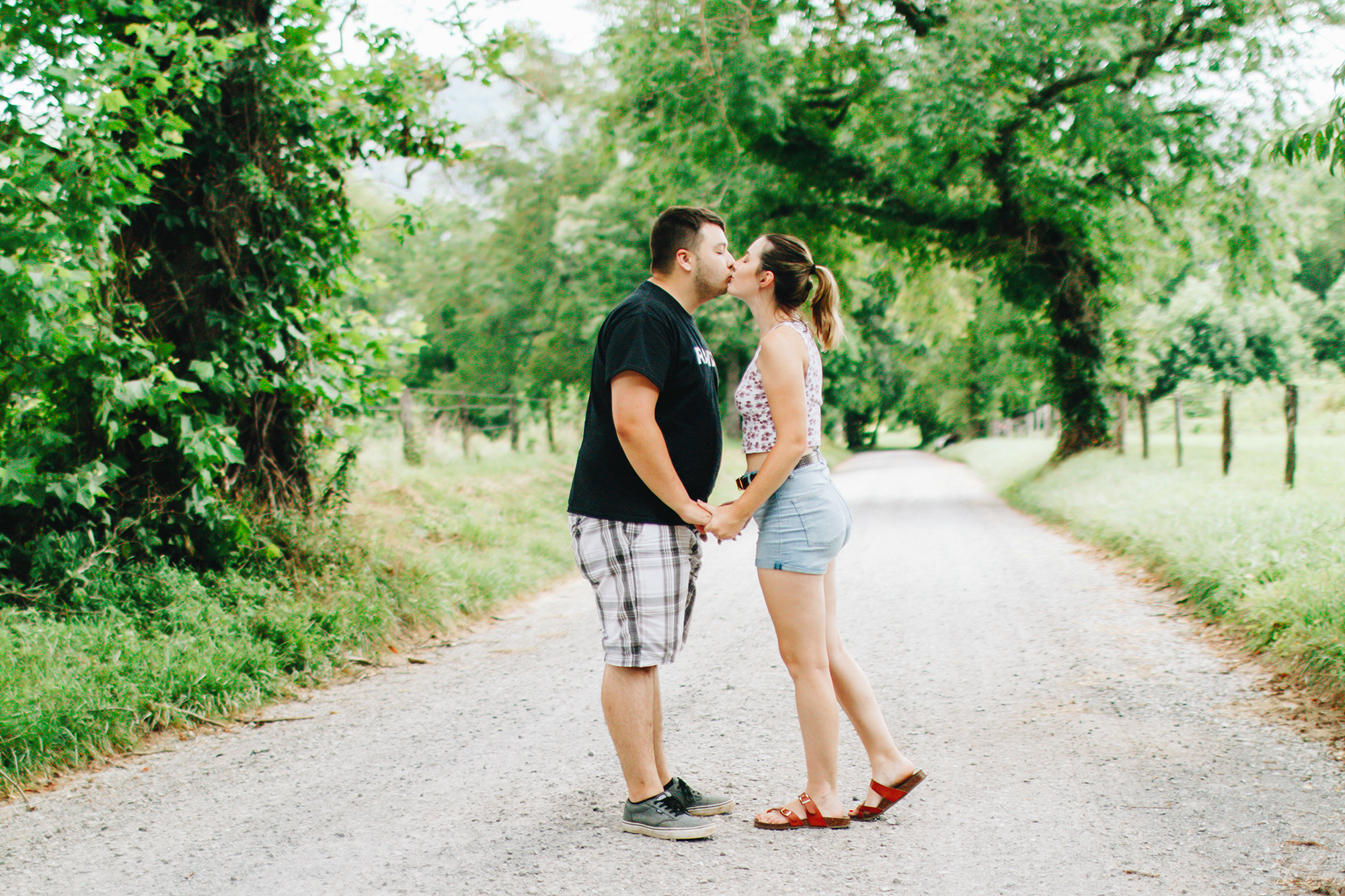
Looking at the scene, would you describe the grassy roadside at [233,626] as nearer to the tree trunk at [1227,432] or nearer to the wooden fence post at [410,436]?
the wooden fence post at [410,436]

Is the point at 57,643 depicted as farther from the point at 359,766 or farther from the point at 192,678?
the point at 359,766

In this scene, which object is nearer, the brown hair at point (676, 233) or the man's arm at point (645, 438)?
the man's arm at point (645, 438)

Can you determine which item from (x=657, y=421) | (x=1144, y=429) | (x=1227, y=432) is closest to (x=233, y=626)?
(x=657, y=421)

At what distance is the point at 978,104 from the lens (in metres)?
12.0

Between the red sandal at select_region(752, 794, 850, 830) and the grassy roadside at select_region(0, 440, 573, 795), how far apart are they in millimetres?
2884

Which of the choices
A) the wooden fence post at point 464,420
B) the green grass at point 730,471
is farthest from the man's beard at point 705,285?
the wooden fence post at point 464,420

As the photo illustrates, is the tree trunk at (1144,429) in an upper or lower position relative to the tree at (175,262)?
lower

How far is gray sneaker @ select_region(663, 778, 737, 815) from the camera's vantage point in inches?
127

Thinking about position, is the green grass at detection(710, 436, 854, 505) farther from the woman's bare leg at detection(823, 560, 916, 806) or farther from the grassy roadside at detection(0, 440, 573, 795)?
the woman's bare leg at detection(823, 560, 916, 806)

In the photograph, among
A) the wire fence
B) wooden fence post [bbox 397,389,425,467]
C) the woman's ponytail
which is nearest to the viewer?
the woman's ponytail

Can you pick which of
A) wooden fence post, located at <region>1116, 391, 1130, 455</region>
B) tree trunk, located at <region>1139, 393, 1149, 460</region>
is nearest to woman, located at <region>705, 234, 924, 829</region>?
tree trunk, located at <region>1139, 393, 1149, 460</region>

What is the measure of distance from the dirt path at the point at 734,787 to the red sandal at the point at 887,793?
0.17ft

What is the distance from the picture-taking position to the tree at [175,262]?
449 centimetres

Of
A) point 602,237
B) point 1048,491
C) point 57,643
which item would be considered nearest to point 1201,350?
point 602,237
